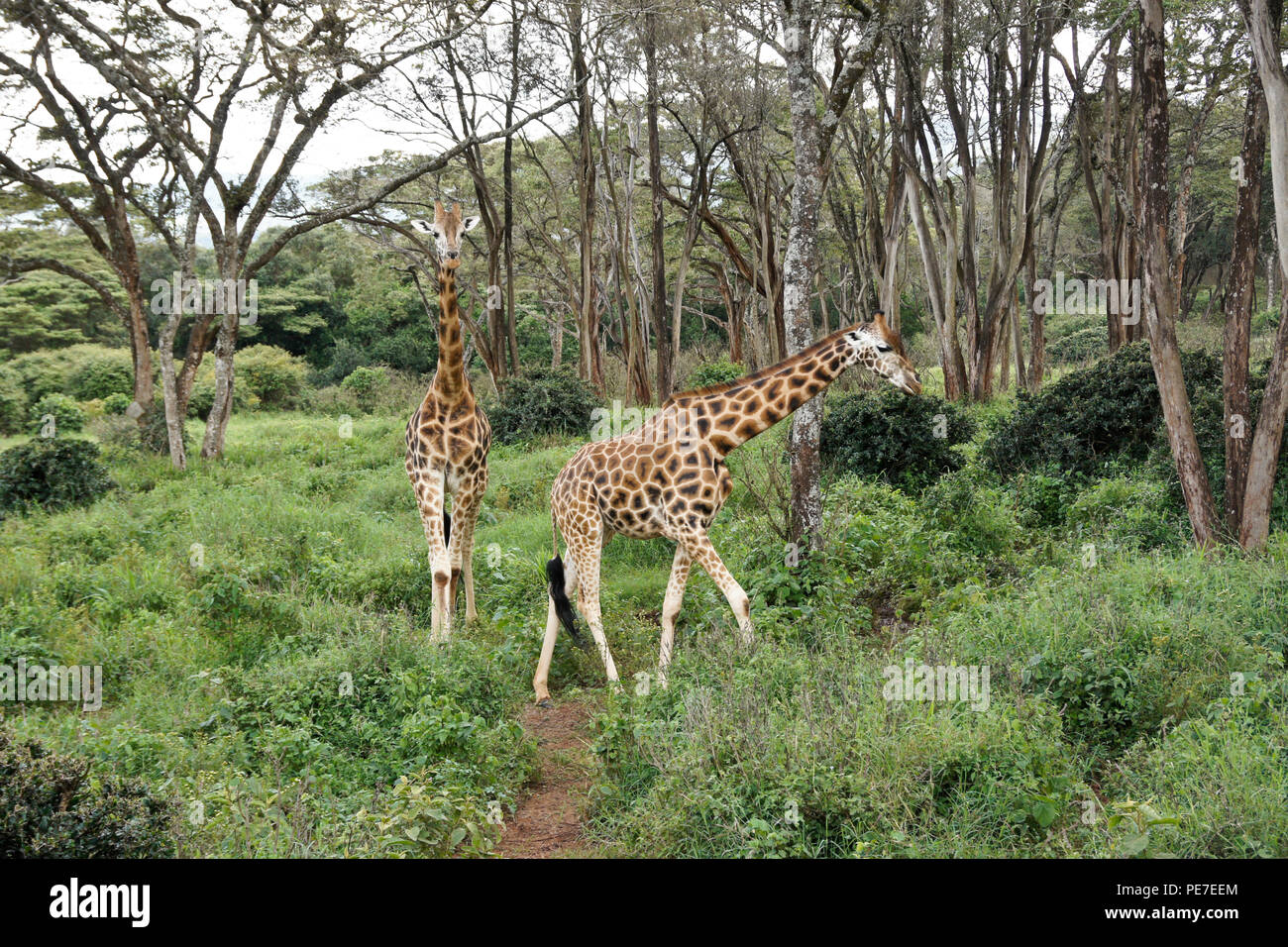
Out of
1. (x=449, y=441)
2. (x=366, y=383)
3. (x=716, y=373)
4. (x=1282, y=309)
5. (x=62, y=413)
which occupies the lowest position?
(x=449, y=441)

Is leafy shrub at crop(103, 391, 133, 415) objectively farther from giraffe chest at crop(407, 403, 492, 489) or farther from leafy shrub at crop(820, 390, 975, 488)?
leafy shrub at crop(820, 390, 975, 488)

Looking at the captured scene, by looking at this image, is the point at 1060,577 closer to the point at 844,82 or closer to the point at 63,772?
the point at 844,82

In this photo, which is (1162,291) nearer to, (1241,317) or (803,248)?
(1241,317)

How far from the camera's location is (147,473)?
634 inches

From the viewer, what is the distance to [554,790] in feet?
20.7

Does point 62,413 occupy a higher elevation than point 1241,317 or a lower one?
lower

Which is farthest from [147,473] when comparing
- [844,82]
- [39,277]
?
[39,277]

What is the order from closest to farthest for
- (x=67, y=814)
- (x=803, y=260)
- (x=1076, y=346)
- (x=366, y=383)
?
(x=67, y=814), (x=803, y=260), (x=366, y=383), (x=1076, y=346)

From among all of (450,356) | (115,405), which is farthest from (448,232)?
(115,405)

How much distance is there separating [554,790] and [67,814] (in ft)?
9.61

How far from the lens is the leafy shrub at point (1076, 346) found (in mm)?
32175

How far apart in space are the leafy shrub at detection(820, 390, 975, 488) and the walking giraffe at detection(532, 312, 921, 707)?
464cm

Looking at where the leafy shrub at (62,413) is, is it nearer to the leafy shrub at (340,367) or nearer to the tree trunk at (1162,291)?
the leafy shrub at (340,367)
